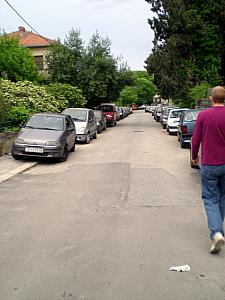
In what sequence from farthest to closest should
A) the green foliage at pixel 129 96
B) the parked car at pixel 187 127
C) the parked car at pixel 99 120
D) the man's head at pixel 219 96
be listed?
the green foliage at pixel 129 96, the parked car at pixel 99 120, the parked car at pixel 187 127, the man's head at pixel 219 96

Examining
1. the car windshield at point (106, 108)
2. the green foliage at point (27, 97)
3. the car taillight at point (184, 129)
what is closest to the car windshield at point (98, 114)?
the green foliage at point (27, 97)

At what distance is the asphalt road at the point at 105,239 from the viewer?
160 inches

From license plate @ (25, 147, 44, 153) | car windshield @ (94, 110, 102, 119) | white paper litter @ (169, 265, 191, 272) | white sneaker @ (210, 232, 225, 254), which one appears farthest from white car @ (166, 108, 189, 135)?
white paper litter @ (169, 265, 191, 272)

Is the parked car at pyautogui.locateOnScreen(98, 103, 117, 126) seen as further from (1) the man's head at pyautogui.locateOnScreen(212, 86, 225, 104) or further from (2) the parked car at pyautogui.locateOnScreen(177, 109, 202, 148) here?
(1) the man's head at pyautogui.locateOnScreen(212, 86, 225, 104)

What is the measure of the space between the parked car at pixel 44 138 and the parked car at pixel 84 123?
5014 mm

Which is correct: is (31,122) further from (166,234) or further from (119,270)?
(119,270)

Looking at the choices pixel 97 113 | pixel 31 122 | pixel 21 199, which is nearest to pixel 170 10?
pixel 97 113

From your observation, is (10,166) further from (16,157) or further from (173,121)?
(173,121)

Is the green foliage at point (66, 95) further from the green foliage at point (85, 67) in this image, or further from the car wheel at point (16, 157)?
the car wheel at point (16, 157)

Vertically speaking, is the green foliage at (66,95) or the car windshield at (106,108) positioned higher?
the green foliage at (66,95)

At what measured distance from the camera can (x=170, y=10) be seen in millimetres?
31156

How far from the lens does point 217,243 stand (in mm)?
4957

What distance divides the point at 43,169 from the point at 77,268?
7865 mm

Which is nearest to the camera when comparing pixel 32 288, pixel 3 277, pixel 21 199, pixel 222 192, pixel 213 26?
pixel 32 288
